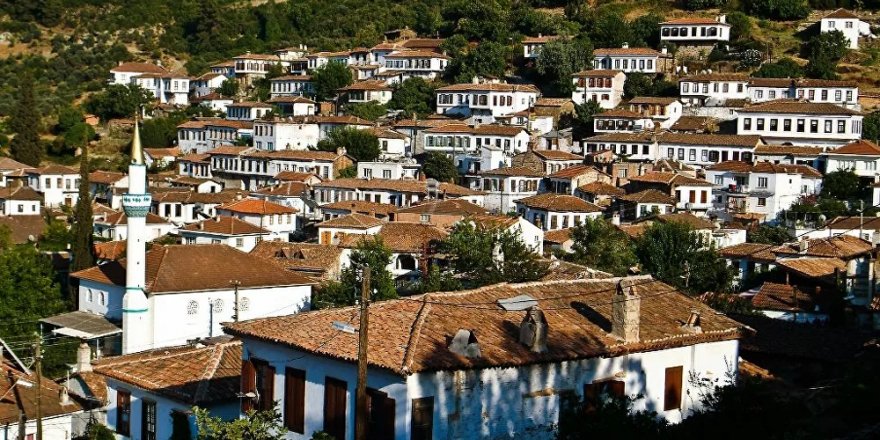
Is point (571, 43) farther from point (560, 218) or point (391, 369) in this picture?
point (391, 369)

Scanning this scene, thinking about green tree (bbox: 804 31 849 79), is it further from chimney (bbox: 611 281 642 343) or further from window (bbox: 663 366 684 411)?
chimney (bbox: 611 281 642 343)

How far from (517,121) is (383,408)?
195 feet

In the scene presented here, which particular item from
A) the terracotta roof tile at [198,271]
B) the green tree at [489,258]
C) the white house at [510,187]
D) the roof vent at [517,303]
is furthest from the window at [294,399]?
the white house at [510,187]

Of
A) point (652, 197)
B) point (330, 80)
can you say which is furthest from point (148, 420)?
point (330, 80)

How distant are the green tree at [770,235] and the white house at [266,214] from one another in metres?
23.0

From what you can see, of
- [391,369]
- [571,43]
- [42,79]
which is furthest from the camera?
[42,79]

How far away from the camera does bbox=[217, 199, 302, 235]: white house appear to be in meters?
61.5

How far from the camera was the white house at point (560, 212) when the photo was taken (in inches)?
2299

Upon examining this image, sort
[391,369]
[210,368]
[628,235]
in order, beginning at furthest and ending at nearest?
[628,235], [210,368], [391,369]

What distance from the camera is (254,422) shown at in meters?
17.3

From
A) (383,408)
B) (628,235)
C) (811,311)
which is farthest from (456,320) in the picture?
(628,235)

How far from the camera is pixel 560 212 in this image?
5859 cm

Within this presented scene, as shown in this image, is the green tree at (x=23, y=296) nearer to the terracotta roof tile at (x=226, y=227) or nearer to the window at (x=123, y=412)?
the terracotta roof tile at (x=226, y=227)

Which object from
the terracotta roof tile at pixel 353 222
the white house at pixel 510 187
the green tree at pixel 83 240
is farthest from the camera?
the white house at pixel 510 187
